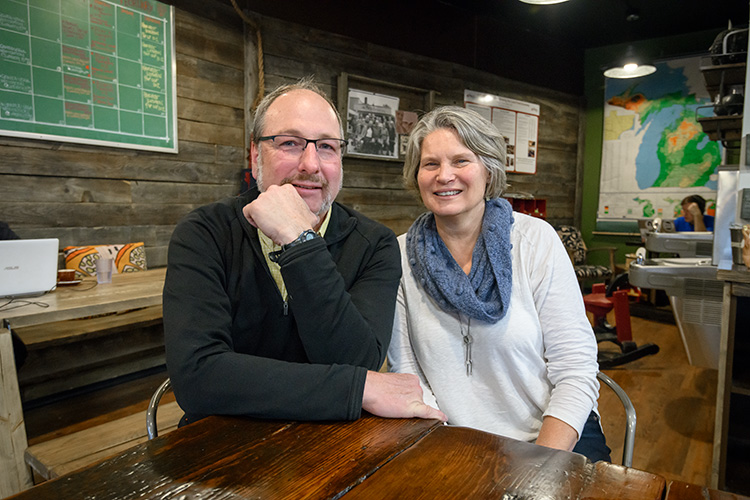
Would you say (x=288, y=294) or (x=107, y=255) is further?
(x=107, y=255)

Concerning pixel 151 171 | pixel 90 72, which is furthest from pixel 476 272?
pixel 90 72

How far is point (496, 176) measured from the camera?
59.8 inches

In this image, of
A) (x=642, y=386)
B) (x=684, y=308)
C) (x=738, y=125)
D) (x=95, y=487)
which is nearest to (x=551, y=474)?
(x=95, y=487)

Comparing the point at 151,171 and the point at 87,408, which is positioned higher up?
the point at 151,171

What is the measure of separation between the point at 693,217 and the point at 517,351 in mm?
4975

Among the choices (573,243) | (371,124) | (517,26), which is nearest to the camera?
(371,124)

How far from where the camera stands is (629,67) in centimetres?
509

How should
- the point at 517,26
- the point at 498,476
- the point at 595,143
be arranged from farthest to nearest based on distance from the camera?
1. the point at 595,143
2. the point at 517,26
3. the point at 498,476

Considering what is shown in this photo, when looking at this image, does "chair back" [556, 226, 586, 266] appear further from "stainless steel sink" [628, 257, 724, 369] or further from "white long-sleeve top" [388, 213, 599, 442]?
"white long-sleeve top" [388, 213, 599, 442]

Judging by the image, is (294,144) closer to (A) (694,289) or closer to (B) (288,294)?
(B) (288,294)

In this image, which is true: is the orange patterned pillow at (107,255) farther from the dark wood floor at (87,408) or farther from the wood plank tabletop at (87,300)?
the dark wood floor at (87,408)

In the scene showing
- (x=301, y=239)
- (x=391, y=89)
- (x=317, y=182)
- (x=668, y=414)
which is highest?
(x=391, y=89)

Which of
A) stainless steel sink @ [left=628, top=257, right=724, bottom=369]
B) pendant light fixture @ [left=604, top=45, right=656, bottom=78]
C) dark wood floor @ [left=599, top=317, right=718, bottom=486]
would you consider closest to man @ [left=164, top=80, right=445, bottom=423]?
dark wood floor @ [left=599, top=317, right=718, bottom=486]

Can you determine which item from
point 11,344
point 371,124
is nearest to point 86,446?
point 11,344
